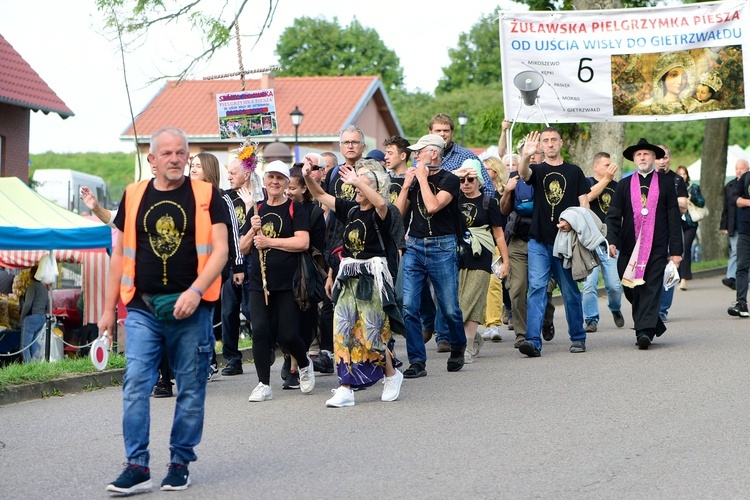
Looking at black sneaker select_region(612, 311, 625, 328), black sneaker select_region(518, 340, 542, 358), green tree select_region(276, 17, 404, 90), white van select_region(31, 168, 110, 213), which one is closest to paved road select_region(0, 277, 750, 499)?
black sneaker select_region(518, 340, 542, 358)

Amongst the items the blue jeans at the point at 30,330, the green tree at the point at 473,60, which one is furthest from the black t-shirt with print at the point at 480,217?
the green tree at the point at 473,60

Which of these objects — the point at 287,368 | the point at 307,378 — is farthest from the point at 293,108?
the point at 307,378

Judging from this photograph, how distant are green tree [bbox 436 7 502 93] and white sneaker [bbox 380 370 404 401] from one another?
316 feet

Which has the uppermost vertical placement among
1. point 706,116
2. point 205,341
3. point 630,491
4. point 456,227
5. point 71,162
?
point 71,162

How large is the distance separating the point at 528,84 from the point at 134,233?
30.9ft

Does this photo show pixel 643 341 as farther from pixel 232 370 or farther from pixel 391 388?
pixel 232 370

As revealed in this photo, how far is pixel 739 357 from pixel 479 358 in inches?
98.2

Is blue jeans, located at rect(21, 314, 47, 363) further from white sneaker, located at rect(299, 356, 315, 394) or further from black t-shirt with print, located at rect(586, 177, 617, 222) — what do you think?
black t-shirt with print, located at rect(586, 177, 617, 222)

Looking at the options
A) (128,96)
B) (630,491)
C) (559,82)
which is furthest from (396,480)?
(128,96)

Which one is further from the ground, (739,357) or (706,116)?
(706,116)

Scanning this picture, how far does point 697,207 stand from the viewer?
2281cm

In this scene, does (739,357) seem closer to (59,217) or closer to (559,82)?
(559,82)

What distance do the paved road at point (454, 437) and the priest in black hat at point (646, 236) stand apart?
0.72 metres

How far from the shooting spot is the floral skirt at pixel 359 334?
932 centimetres
